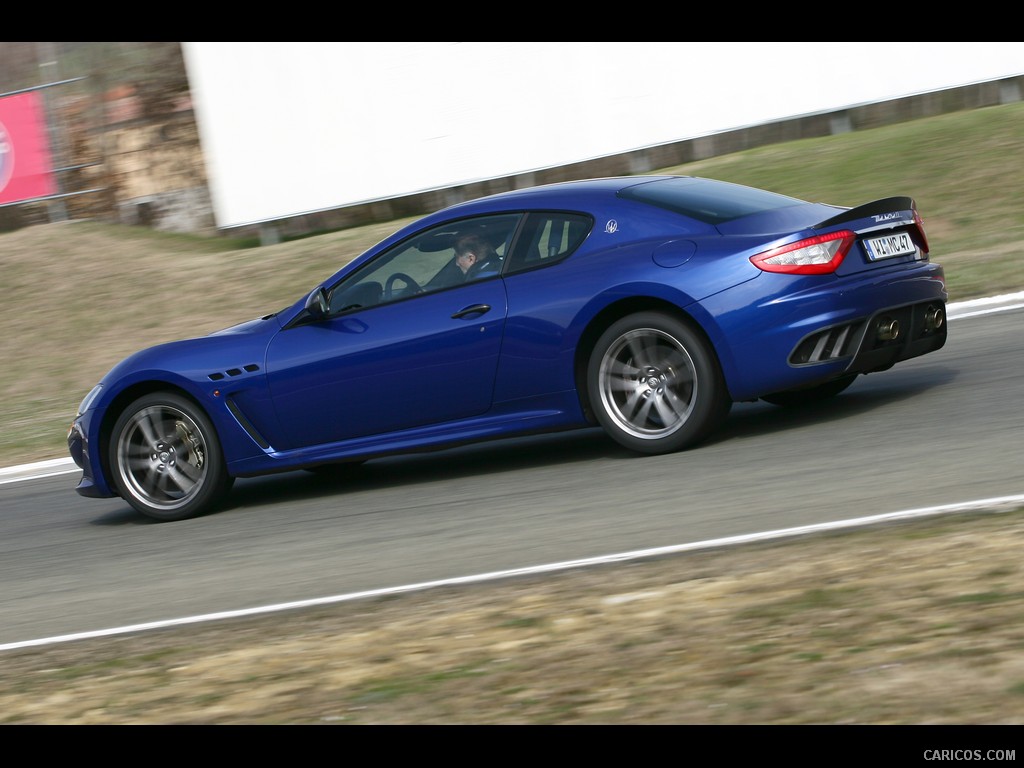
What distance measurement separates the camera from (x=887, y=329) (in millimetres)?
6895

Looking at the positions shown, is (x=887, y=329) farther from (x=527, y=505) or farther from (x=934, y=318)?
(x=527, y=505)

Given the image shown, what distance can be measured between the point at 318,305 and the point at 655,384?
2.04 m

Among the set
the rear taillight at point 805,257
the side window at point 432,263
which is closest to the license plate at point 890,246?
the rear taillight at point 805,257

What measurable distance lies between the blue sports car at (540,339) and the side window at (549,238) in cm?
1

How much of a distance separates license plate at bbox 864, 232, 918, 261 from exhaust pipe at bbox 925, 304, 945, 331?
1.05 feet

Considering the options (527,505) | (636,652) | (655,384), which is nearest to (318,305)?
(527,505)

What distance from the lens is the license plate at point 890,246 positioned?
22.7 feet

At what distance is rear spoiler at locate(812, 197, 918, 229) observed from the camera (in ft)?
22.6

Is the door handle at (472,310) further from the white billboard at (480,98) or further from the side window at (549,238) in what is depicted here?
the white billboard at (480,98)

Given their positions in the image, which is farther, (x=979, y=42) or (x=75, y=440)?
(x=979, y=42)
